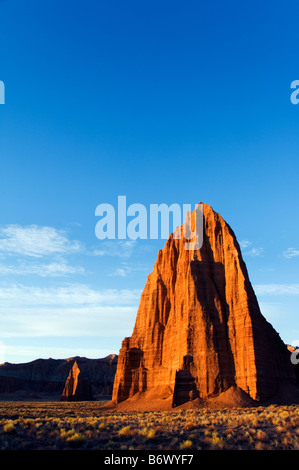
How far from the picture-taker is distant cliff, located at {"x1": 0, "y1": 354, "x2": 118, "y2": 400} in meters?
144

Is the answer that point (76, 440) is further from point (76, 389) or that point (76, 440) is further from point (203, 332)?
point (76, 389)

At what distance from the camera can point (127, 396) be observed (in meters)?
57.2

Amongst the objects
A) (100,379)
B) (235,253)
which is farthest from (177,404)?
(100,379)

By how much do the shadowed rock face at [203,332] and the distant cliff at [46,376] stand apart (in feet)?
301

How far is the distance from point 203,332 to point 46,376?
137 metres

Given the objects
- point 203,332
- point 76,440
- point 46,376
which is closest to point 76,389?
point 46,376

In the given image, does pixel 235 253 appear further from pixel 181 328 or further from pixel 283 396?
pixel 283 396

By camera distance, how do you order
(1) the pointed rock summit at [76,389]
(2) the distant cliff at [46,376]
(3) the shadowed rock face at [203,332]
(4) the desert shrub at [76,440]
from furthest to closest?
(2) the distant cliff at [46,376], (1) the pointed rock summit at [76,389], (3) the shadowed rock face at [203,332], (4) the desert shrub at [76,440]

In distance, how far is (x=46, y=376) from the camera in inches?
6358

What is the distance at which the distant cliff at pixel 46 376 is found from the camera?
144 m

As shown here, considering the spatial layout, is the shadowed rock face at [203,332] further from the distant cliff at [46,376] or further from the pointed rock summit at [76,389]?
the distant cliff at [46,376]

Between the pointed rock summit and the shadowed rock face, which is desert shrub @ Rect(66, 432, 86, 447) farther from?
the pointed rock summit

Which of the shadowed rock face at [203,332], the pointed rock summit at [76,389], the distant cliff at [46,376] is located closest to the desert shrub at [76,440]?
the shadowed rock face at [203,332]
